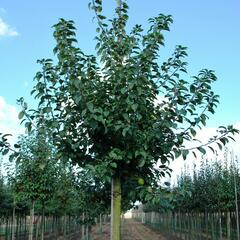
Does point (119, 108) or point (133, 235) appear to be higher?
point (119, 108)

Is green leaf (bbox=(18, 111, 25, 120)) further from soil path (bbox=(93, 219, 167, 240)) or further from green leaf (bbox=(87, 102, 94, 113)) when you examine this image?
soil path (bbox=(93, 219, 167, 240))

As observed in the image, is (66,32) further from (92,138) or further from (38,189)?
(38,189)

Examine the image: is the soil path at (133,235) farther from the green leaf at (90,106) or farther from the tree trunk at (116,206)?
the green leaf at (90,106)

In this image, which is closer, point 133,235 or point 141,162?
point 141,162

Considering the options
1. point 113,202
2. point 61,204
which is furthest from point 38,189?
point 113,202

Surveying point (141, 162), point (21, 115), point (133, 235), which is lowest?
point (133, 235)

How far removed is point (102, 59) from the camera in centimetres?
478

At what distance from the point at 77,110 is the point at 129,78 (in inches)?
25.0

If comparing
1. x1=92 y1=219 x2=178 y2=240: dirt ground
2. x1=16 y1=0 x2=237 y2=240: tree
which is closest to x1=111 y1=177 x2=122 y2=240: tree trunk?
x1=16 y1=0 x2=237 y2=240: tree

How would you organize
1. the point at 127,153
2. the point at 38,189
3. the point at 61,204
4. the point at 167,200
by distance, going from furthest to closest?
1. the point at 61,204
2. the point at 38,189
3. the point at 127,153
4. the point at 167,200

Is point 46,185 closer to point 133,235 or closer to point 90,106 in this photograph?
point 90,106

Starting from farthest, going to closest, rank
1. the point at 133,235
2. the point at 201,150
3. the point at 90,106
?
the point at 133,235, the point at 201,150, the point at 90,106

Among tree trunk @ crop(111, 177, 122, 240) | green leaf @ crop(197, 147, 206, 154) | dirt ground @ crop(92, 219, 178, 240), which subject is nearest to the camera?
green leaf @ crop(197, 147, 206, 154)

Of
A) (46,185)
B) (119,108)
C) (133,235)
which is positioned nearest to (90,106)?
(119,108)
